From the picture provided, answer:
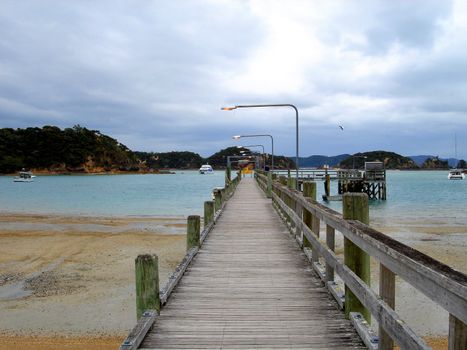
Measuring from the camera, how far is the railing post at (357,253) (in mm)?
4641

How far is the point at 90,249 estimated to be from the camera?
763 inches

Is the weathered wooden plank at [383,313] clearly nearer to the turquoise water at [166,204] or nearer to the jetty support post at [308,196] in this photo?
the jetty support post at [308,196]

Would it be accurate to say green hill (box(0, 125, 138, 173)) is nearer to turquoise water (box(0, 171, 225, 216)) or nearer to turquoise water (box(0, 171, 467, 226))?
turquoise water (box(0, 171, 225, 216))

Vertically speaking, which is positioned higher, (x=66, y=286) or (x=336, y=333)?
(x=336, y=333)

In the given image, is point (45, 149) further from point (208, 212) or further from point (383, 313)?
point (383, 313)

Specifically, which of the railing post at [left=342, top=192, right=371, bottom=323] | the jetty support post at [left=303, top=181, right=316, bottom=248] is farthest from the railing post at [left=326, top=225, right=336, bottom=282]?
the jetty support post at [left=303, top=181, right=316, bottom=248]

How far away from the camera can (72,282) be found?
13.5 metres

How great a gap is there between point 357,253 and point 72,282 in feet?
36.7

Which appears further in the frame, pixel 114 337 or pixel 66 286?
pixel 66 286

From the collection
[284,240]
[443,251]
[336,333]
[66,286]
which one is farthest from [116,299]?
[443,251]

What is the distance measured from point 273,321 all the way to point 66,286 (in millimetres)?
9973

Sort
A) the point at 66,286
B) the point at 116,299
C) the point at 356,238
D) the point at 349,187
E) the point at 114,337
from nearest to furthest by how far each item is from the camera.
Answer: the point at 356,238 < the point at 114,337 < the point at 116,299 < the point at 66,286 < the point at 349,187

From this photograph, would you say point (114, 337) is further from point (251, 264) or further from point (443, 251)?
point (443, 251)

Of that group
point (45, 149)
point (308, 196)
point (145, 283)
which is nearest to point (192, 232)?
point (308, 196)
